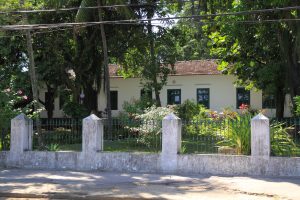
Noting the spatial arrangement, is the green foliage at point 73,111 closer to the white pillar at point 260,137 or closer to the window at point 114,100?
the white pillar at point 260,137

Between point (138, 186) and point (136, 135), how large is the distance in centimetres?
498

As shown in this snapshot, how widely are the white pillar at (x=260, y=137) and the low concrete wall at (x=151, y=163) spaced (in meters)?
0.23

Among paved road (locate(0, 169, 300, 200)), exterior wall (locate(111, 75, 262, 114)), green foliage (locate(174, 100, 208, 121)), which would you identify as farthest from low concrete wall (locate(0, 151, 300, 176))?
exterior wall (locate(111, 75, 262, 114))

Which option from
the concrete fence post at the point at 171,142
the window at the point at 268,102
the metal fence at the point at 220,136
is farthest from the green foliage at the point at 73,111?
the window at the point at 268,102

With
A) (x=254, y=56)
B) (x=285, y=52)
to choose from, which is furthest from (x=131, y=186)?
(x=254, y=56)

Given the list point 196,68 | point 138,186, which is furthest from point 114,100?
point 138,186

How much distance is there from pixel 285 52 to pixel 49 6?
39.6ft

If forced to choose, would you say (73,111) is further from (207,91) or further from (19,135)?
(207,91)

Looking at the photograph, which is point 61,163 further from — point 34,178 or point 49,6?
point 49,6

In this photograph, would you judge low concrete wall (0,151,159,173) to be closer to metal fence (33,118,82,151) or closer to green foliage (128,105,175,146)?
metal fence (33,118,82,151)

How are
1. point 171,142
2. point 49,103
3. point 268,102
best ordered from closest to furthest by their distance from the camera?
1. point 171,142
2. point 49,103
3. point 268,102

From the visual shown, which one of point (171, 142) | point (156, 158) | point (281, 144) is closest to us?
point (281, 144)

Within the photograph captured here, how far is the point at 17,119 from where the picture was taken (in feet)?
51.2

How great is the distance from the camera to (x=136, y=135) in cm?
1712
